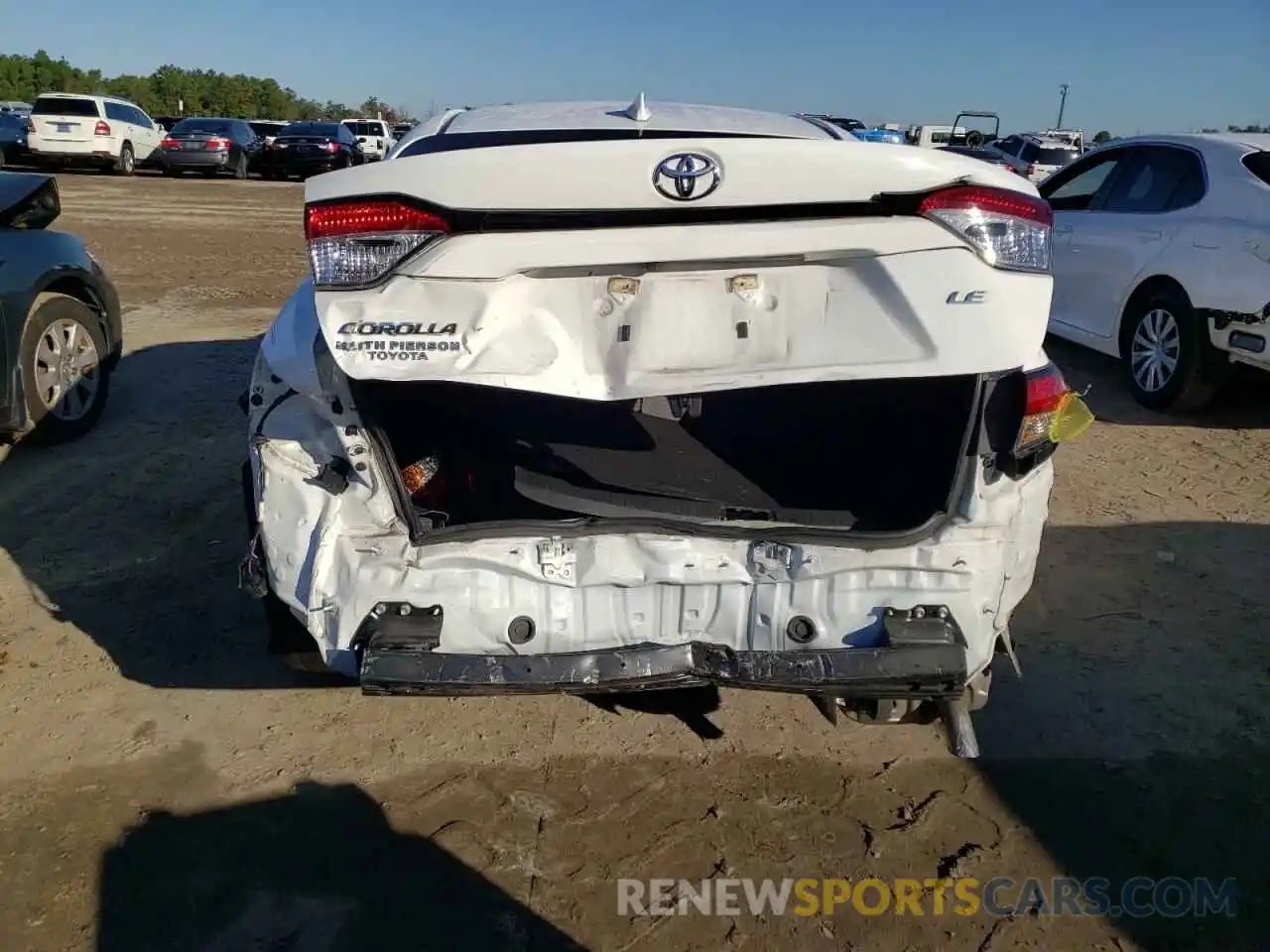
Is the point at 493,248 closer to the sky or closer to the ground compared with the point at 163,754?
closer to the sky

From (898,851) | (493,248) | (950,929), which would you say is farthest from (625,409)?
(950,929)

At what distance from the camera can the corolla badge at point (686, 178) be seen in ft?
7.07

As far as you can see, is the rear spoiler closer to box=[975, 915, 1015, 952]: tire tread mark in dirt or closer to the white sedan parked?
box=[975, 915, 1015, 952]: tire tread mark in dirt

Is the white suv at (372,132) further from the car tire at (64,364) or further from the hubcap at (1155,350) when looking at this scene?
the hubcap at (1155,350)

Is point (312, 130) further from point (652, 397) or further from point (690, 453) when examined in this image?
point (652, 397)

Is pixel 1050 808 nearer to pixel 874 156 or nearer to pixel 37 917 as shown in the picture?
pixel 874 156

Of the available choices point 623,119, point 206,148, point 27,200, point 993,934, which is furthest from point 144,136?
point 993,934

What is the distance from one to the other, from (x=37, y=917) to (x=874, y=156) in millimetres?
2643

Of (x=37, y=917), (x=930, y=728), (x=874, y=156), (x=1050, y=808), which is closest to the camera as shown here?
(x=874, y=156)

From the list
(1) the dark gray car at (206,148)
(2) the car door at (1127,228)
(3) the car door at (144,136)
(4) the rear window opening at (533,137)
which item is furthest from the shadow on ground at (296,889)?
(3) the car door at (144,136)

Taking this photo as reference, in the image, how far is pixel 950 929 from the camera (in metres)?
2.44

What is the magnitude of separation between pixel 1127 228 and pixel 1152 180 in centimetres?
38

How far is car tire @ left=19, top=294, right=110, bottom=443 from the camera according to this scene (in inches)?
200

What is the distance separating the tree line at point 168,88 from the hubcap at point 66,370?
56.9m
